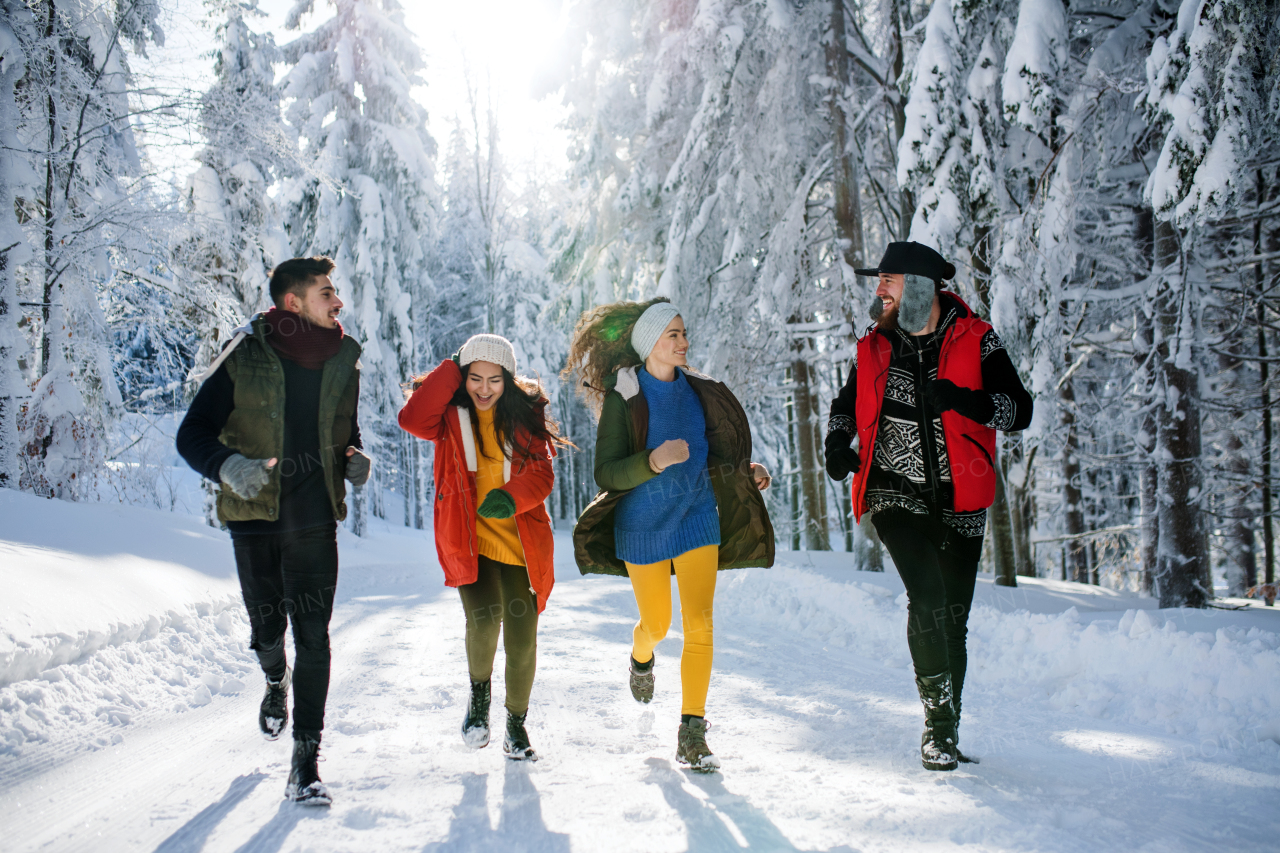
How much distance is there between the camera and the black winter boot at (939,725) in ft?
10.9

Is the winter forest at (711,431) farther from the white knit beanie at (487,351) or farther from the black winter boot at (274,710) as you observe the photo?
the white knit beanie at (487,351)

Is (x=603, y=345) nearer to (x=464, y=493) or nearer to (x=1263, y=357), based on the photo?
(x=464, y=493)

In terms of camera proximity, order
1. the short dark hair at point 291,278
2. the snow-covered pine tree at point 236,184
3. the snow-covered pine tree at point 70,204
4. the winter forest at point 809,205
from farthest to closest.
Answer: the snow-covered pine tree at point 236,184
the snow-covered pine tree at point 70,204
the winter forest at point 809,205
the short dark hair at point 291,278

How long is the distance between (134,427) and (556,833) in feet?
33.5

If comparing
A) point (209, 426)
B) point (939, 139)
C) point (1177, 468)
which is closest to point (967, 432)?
point (209, 426)

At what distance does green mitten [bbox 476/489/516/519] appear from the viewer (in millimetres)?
3646

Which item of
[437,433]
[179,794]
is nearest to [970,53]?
[437,433]

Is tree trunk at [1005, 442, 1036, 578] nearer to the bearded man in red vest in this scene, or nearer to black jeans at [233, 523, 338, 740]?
the bearded man in red vest

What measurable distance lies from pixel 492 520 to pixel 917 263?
2358 millimetres

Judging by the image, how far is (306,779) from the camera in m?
3.06

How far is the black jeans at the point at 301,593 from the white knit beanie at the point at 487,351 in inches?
40.3

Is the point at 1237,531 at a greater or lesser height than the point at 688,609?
lesser

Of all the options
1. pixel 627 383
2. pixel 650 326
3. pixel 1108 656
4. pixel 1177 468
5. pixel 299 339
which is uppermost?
pixel 650 326

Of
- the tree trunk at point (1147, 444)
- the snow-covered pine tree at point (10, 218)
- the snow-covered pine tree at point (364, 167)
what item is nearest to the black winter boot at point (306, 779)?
the snow-covered pine tree at point (10, 218)
